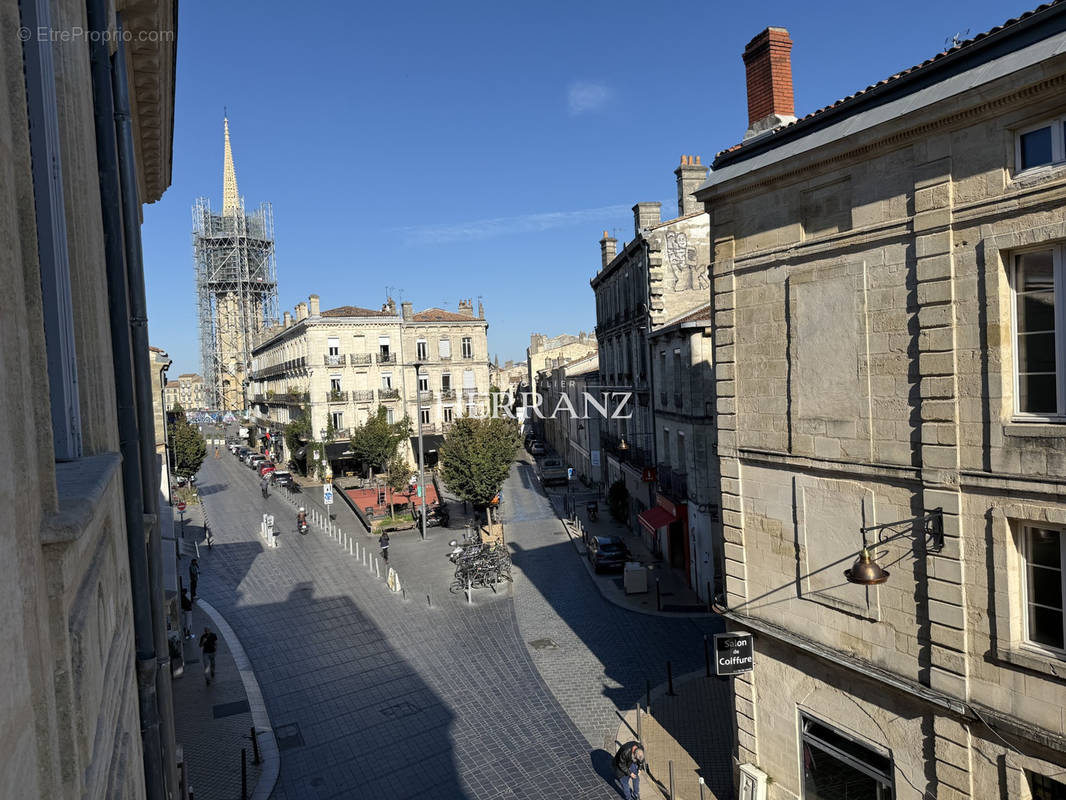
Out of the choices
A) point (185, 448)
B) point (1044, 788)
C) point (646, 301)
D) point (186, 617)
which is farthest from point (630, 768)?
point (185, 448)

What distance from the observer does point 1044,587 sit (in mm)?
7215

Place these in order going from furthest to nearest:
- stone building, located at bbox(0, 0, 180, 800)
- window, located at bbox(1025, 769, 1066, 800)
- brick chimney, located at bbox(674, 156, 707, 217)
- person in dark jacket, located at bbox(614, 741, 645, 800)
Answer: brick chimney, located at bbox(674, 156, 707, 217), person in dark jacket, located at bbox(614, 741, 645, 800), window, located at bbox(1025, 769, 1066, 800), stone building, located at bbox(0, 0, 180, 800)

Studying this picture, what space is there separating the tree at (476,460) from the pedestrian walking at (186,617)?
37.1ft

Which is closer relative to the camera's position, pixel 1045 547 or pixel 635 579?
pixel 1045 547

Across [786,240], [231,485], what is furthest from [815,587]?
[231,485]

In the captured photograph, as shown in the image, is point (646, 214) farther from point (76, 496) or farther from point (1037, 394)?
point (76, 496)

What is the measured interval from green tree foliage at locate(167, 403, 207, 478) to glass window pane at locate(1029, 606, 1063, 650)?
39.3m

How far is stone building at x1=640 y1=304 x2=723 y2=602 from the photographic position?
19516mm

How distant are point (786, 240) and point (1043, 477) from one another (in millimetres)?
4169

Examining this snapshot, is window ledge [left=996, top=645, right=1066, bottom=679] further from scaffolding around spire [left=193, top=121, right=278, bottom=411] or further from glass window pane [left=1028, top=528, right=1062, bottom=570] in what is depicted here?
scaffolding around spire [left=193, top=121, right=278, bottom=411]

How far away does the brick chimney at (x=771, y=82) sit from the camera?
37.3 feet

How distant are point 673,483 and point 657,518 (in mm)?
1438

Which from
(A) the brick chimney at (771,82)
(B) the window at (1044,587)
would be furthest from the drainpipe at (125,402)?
(A) the brick chimney at (771,82)

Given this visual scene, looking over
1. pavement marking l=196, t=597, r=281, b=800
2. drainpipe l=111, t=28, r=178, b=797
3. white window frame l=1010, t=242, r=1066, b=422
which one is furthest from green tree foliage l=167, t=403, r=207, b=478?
white window frame l=1010, t=242, r=1066, b=422
